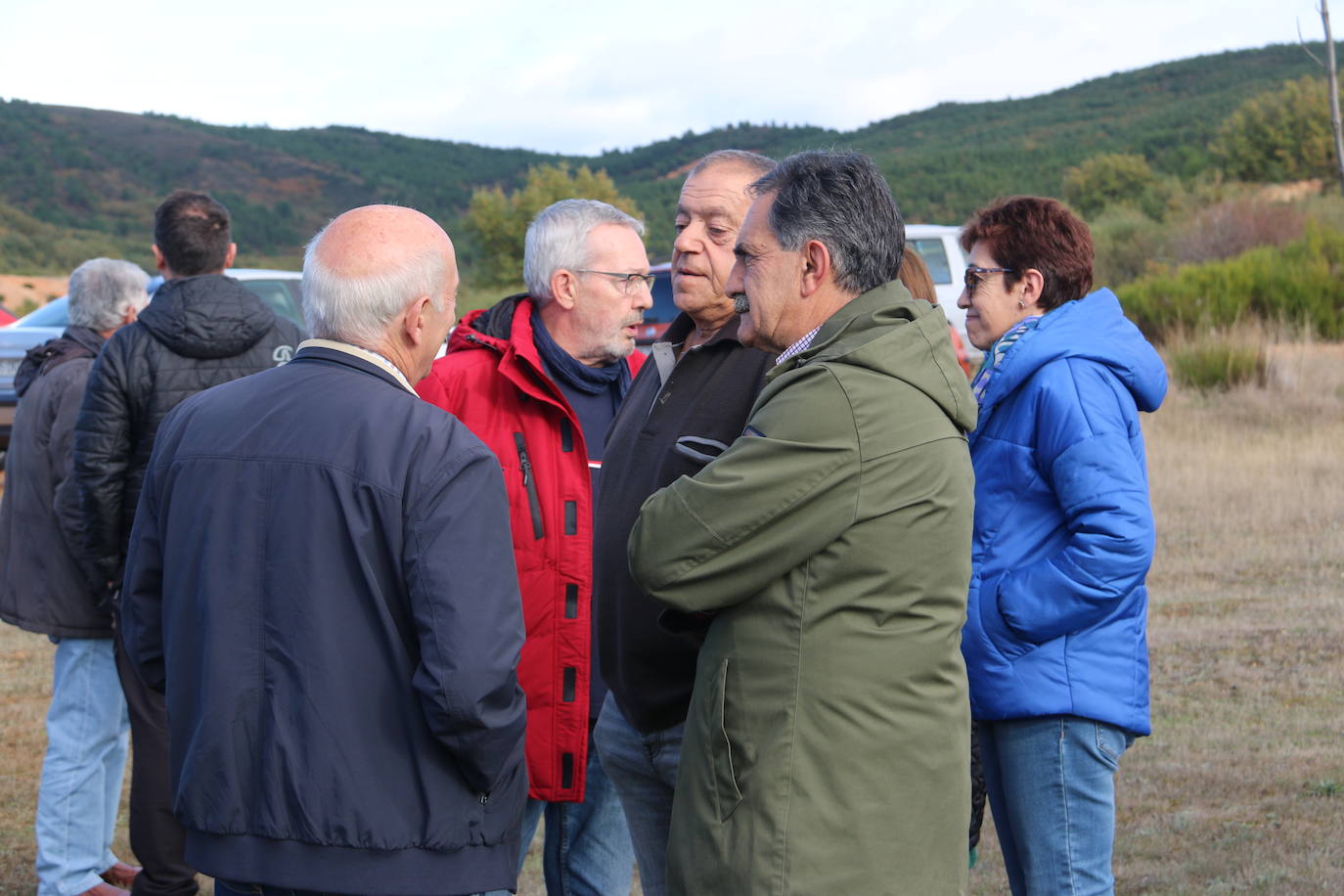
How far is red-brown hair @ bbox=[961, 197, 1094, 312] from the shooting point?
3.03 metres

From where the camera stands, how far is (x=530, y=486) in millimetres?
3049

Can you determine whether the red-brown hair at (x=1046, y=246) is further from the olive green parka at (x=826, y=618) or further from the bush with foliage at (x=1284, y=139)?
the bush with foliage at (x=1284, y=139)

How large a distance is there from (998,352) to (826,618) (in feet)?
4.02

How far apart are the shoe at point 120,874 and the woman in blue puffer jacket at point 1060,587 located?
2983mm

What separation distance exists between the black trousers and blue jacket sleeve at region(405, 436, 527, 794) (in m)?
2.09

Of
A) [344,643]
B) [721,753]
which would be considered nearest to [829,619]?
[721,753]

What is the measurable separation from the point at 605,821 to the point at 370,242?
1.70 meters

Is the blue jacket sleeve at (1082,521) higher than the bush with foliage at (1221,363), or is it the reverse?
the blue jacket sleeve at (1082,521)

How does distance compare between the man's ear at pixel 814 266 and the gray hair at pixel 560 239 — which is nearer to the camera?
the man's ear at pixel 814 266

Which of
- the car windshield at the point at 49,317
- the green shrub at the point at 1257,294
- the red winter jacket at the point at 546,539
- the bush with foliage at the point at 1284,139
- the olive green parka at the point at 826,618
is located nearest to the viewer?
the olive green parka at the point at 826,618

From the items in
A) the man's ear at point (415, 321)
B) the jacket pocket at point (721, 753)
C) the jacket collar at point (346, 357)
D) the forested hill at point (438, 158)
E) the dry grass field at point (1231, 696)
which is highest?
the forested hill at point (438, 158)

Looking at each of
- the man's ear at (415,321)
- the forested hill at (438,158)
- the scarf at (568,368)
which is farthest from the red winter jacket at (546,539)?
the forested hill at (438,158)

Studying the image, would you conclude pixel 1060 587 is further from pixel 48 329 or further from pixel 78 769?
pixel 48 329

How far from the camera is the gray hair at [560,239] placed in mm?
3234
